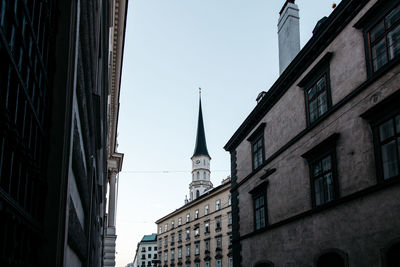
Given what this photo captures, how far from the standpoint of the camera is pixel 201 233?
59750 millimetres

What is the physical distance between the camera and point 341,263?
14.2 m

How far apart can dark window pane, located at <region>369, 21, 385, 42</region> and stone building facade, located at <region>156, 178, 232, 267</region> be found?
133ft

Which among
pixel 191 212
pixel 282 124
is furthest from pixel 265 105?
pixel 191 212

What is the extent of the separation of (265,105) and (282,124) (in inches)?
91.7

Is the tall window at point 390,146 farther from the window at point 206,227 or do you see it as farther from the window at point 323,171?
the window at point 206,227

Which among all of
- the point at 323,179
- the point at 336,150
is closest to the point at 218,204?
the point at 323,179

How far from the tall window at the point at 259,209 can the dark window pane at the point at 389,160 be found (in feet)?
31.8

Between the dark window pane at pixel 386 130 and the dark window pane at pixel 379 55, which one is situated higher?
the dark window pane at pixel 379 55

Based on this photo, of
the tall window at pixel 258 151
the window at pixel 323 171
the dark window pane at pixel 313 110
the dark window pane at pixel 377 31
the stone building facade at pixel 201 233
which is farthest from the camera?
the stone building facade at pixel 201 233

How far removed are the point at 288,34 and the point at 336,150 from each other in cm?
921

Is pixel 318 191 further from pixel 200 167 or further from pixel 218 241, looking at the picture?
pixel 200 167

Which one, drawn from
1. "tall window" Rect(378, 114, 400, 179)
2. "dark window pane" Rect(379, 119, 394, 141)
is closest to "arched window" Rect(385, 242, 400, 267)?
"tall window" Rect(378, 114, 400, 179)

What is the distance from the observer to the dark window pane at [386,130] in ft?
Result: 39.7

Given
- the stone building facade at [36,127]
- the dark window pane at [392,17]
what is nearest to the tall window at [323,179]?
the dark window pane at [392,17]
